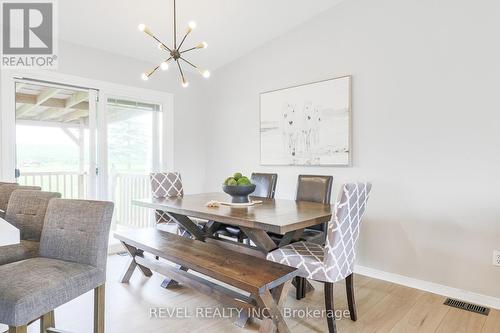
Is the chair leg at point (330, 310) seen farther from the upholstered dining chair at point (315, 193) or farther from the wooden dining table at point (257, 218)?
the upholstered dining chair at point (315, 193)

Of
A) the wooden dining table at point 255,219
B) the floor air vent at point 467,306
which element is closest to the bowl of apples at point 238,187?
the wooden dining table at point 255,219

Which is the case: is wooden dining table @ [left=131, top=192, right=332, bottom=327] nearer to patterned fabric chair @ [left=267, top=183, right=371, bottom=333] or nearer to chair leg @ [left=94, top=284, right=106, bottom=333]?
patterned fabric chair @ [left=267, top=183, right=371, bottom=333]

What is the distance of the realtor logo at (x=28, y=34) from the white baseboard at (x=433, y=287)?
13.4ft

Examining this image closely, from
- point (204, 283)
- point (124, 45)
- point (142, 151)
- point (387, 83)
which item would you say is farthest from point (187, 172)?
point (387, 83)

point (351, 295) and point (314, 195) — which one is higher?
point (314, 195)

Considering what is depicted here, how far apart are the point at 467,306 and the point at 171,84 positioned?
4255mm

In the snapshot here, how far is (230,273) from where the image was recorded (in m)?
1.86

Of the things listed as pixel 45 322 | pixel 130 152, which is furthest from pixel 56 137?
pixel 45 322

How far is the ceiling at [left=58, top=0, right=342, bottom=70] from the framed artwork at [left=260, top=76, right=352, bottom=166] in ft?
2.64

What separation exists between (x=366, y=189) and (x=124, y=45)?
3.29 meters

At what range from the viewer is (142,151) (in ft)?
14.0

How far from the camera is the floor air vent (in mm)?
2365

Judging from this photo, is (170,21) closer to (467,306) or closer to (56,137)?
(56,137)

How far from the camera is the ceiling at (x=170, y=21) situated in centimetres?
306
